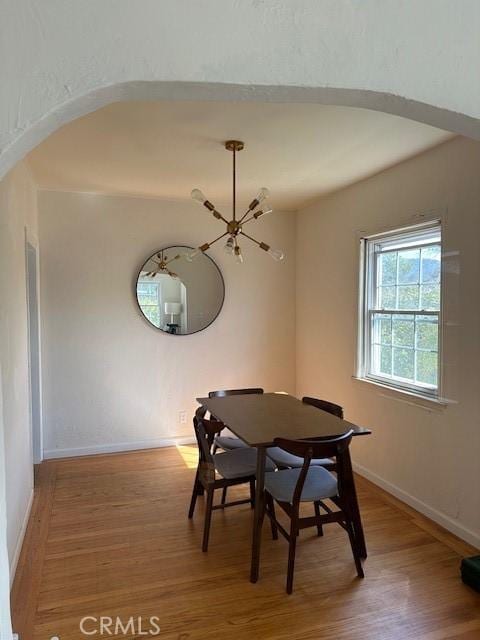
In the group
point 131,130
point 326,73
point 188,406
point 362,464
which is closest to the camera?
point 326,73

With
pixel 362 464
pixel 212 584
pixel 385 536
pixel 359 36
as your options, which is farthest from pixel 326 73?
pixel 362 464

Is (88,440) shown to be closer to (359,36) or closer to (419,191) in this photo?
(419,191)

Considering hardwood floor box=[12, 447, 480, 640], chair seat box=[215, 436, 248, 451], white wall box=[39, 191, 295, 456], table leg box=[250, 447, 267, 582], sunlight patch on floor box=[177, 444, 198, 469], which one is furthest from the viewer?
white wall box=[39, 191, 295, 456]

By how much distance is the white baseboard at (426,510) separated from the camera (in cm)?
260

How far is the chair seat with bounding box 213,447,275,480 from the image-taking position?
8.57ft

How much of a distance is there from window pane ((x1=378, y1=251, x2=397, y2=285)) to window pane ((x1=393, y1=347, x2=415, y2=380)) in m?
0.55

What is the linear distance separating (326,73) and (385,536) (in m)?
2.61

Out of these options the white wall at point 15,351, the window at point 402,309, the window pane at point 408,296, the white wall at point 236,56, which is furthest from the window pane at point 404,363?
the white wall at point 15,351

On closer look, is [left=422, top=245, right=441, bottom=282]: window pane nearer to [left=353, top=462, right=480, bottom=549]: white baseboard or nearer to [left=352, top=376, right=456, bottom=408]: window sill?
[left=352, top=376, right=456, bottom=408]: window sill

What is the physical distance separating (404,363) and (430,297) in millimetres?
555

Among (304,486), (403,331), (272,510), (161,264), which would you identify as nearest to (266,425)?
(304,486)

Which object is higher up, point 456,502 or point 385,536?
point 456,502

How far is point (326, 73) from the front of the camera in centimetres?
112

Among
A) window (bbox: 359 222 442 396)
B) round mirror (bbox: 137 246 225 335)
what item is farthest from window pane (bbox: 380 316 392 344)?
round mirror (bbox: 137 246 225 335)
